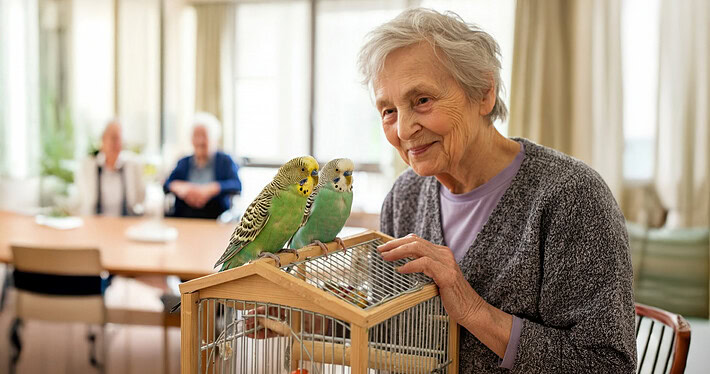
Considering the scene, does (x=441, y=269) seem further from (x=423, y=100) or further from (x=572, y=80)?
(x=572, y=80)

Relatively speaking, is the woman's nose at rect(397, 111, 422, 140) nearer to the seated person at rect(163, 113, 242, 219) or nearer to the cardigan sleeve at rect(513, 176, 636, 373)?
the cardigan sleeve at rect(513, 176, 636, 373)

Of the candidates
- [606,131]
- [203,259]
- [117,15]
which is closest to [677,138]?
[606,131]

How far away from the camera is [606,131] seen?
4.61 m

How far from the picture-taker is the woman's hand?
3.64ft

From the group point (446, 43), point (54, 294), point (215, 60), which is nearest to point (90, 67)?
point (215, 60)

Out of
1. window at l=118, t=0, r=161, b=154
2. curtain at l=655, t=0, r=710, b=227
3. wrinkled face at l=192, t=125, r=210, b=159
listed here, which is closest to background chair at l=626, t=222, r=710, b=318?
curtain at l=655, t=0, r=710, b=227

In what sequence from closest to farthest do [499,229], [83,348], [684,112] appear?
[499,229] < [83,348] < [684,112]

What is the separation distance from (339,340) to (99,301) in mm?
2243

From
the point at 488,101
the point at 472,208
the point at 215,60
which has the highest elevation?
the point at 215,60

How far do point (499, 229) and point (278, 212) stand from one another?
1.66 ft

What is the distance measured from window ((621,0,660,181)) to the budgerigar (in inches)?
149

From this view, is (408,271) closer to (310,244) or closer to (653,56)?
(310,244)

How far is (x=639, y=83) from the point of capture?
4.40m

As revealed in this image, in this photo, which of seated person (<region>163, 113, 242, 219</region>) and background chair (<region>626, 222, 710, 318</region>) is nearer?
background chair (<region>626, 222, 710, 318</region>)
